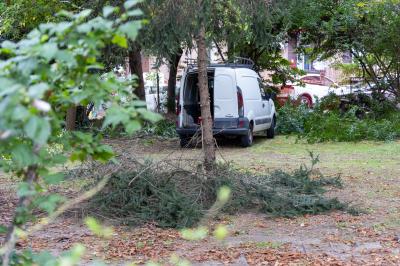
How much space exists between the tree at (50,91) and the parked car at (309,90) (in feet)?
60.7

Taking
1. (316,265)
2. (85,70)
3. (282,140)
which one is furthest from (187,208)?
(282,140)

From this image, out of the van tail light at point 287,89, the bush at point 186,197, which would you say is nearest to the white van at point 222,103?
the bush at point 186,197

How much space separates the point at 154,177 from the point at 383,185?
3.76 meters

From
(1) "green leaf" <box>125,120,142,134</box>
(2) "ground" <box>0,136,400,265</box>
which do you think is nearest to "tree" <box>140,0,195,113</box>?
(2) "ground" <box>0,136,400,265</box>

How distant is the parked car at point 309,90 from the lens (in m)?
22.5

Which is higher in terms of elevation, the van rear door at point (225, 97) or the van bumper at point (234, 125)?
the van rear door at point (225, 97)

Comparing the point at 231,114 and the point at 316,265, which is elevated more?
the point at 231,114

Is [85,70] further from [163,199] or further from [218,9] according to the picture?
[218,9]

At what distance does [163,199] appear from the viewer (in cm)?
756

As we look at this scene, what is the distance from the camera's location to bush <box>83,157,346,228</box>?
7.39m

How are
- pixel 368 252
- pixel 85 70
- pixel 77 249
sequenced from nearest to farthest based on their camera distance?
1. pixel 77 249
2. pixel 85 70
3. pixel 368 252

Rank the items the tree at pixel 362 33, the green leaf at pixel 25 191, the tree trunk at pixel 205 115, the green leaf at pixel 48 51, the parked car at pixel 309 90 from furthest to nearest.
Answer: the parked car at pixel 309 90 < the tree at pixel 362 33 < the tree trunk at pixel 205 115 < the green leaf at pixel 25 191 < the green leaf at pixel 48 51

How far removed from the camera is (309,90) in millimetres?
30844

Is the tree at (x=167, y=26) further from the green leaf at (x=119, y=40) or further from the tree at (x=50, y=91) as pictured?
the green leaf at (x=119, y=40)
